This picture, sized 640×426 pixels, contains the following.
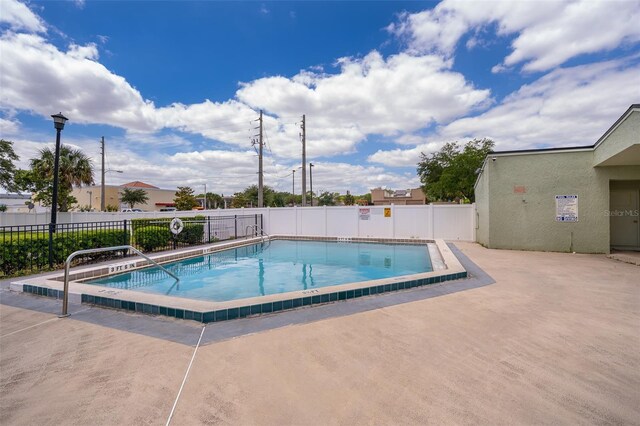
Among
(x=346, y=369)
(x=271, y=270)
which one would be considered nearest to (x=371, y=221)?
(x=271, y=270)

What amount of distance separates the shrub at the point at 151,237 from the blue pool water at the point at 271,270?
1.71m

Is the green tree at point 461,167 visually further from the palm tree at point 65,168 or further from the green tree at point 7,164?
the green tree at point 7,164

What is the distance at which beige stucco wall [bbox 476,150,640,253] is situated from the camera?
28.9 ft

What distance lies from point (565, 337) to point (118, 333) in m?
4.82

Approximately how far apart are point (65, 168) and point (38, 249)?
62.7ft

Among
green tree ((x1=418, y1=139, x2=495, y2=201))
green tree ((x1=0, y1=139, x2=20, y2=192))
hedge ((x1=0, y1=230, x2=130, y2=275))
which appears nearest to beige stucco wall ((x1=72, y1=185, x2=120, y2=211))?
green tree ((x1=0, y1=139, x2=20, y2=192))

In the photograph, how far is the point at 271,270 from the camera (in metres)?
8.40

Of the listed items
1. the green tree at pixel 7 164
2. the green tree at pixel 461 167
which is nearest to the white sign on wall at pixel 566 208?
→ the green tree at pixel 461 167

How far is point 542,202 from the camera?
9.38m

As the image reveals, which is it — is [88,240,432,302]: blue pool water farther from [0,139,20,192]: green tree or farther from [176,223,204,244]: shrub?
[0,139,20,192]: green tree

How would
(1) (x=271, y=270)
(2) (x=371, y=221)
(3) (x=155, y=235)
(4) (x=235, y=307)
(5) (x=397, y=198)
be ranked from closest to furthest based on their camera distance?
1. (4) (x=235, y=307)
2. (1) (x=271, y=270)
3. (3) (x=155, y=235)
4. (2) (x=371, y=221)
5. (5) (x=397, y=198)

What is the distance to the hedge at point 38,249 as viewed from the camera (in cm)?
630

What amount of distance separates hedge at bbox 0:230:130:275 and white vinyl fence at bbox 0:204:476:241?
9.29 metres

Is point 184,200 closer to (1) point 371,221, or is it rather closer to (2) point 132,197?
(2) point 132,197
